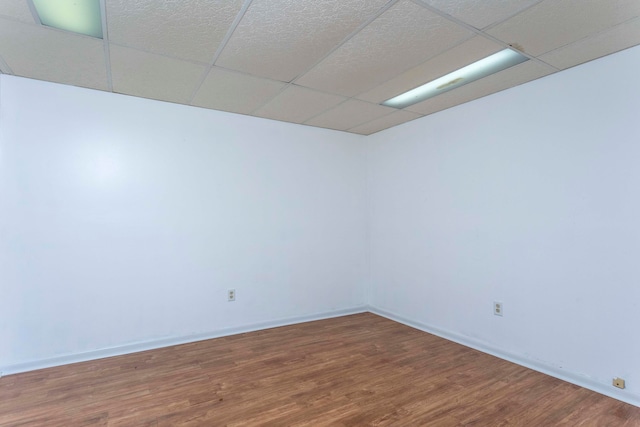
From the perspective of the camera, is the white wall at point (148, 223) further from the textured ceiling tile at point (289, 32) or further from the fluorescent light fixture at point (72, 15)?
the textured ceiling tile at point (289, 32)

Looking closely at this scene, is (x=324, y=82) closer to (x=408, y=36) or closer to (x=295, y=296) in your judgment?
(x=408, y=36)

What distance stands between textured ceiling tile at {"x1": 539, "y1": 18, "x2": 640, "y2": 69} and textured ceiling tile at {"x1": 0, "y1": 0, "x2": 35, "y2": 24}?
343cm

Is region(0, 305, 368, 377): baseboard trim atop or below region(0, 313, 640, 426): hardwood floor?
atop

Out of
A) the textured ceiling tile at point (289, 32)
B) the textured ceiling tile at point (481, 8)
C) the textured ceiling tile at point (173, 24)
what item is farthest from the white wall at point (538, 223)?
the textured ceiling tile at point (173, 24)

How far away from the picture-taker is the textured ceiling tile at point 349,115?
3.51 m

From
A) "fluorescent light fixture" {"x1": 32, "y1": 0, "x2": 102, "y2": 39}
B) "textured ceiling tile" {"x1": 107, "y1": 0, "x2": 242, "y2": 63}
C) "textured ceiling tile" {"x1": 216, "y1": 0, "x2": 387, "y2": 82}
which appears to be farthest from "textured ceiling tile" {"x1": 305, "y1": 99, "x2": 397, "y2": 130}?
"fluorescent light fixture" {"x1": 32, "y1": 0, "x2": 102, "y2": 39}

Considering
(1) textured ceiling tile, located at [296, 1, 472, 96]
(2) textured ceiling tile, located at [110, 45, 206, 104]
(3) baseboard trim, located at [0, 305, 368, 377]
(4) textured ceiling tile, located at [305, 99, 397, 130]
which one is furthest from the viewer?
(4) textured ceiling tile, located at [305, 99, 397, 130]

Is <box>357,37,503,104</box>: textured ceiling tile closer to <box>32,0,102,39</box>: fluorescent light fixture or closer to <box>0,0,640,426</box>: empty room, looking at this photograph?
<box>0,0,640,426</box>: empty room

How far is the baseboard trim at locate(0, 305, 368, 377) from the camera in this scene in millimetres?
2741

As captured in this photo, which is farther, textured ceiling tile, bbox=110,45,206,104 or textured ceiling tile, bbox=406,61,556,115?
textured ceiling tile, bbox=406,61,556,115

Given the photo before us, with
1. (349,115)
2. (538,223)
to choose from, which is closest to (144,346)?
(349,115)

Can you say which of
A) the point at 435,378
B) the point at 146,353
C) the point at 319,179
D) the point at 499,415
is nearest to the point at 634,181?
the point at 499,415

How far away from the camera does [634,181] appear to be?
7.58ft

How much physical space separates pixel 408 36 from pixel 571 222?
1985 millimetres
